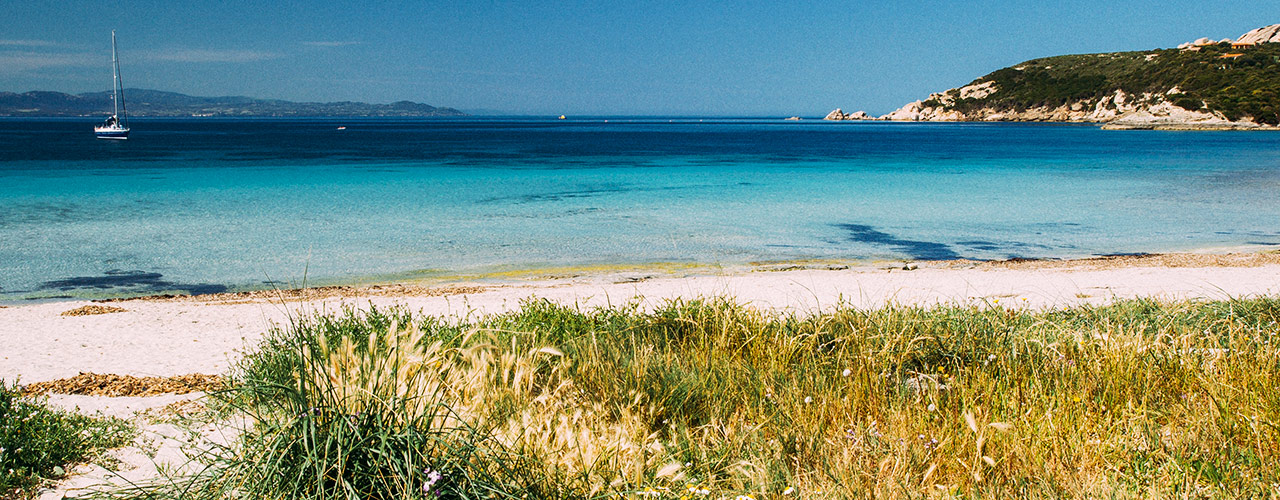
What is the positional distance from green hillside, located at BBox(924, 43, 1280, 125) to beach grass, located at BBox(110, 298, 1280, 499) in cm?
12032

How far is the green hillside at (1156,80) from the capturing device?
106375 millimetres

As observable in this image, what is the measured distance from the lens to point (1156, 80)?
13112 cm

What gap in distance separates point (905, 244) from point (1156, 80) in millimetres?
137922

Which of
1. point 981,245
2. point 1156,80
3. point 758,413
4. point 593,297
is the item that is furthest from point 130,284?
point 1156,80

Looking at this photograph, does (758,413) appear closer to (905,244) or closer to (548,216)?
(905,244)

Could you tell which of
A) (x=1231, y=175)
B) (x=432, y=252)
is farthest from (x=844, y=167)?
(x=432, y=252)

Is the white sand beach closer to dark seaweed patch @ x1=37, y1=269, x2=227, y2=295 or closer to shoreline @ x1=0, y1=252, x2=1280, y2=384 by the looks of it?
shoreline @ x1=0, y1=252, x2=1280, y2=384

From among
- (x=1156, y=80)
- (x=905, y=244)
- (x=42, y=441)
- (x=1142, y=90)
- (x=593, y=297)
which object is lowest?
(x=905, y=244)

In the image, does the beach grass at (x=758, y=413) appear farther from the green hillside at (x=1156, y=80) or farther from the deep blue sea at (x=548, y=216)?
the green hillside at (x=1156, y=80)

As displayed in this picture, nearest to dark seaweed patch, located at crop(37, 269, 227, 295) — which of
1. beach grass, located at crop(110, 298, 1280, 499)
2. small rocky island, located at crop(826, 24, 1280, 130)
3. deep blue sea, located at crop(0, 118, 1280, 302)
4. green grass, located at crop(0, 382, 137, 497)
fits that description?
deep blue sea, located at crop(0, 118, 1280, 302)

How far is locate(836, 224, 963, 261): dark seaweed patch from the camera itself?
59.7 feet

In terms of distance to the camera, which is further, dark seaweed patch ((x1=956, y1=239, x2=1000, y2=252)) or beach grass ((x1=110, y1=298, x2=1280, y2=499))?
dark seaweed patch ((x1=956, y1=239, x2=1000, y2=252))

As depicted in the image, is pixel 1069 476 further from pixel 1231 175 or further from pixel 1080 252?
pixel 1231 175

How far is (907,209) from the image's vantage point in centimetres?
2752
